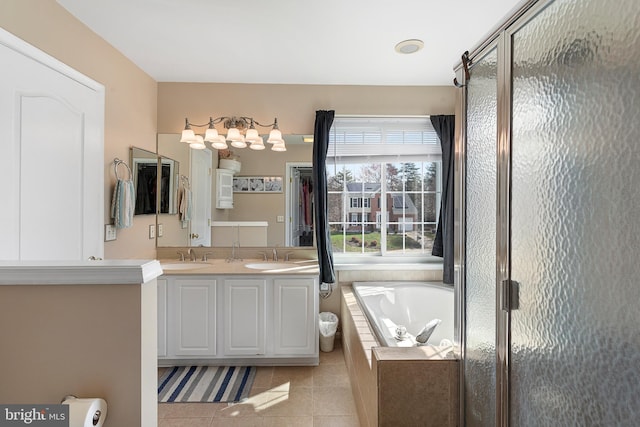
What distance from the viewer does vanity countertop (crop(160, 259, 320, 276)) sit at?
2529 mm

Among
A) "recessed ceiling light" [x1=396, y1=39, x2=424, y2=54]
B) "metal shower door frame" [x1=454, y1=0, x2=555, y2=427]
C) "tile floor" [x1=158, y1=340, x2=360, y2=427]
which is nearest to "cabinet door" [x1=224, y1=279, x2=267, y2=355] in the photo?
"tile floor" [x1=158, y1=340, x2=360, y2=427]

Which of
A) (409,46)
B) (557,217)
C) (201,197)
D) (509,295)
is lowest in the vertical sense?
(509,295)

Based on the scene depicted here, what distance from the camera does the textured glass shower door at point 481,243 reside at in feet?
3.84

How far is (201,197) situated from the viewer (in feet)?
10.0

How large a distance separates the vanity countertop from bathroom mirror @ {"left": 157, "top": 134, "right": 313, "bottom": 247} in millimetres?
211

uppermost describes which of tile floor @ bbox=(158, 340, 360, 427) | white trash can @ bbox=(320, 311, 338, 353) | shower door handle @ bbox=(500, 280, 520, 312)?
shower door handle @ bbox=(500, 280, 520, 312)

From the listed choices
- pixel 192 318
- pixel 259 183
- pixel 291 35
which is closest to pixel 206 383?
pixel 192 318

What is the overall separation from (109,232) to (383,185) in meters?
2.35

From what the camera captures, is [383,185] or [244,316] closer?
[244,316]

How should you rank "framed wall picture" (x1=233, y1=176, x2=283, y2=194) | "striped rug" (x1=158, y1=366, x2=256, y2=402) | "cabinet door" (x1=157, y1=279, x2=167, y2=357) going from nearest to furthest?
"striped rug" (x1=158, y1=366, x2=256, y2=402)
"cabinet door" (x1=157, y1=279, x2=167, y2=357)
"framed wall picture" (x1=233, y1=176, x2=283, y2=194)

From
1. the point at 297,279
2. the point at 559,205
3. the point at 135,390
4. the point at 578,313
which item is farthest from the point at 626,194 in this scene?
the point at 297,279

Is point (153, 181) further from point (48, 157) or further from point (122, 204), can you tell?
point (48, 157)

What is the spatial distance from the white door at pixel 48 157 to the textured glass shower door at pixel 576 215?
6.88 feet

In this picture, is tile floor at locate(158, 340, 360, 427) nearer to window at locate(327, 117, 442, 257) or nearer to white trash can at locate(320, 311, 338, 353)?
white trash can at locate(320, 311, 338, 353)
